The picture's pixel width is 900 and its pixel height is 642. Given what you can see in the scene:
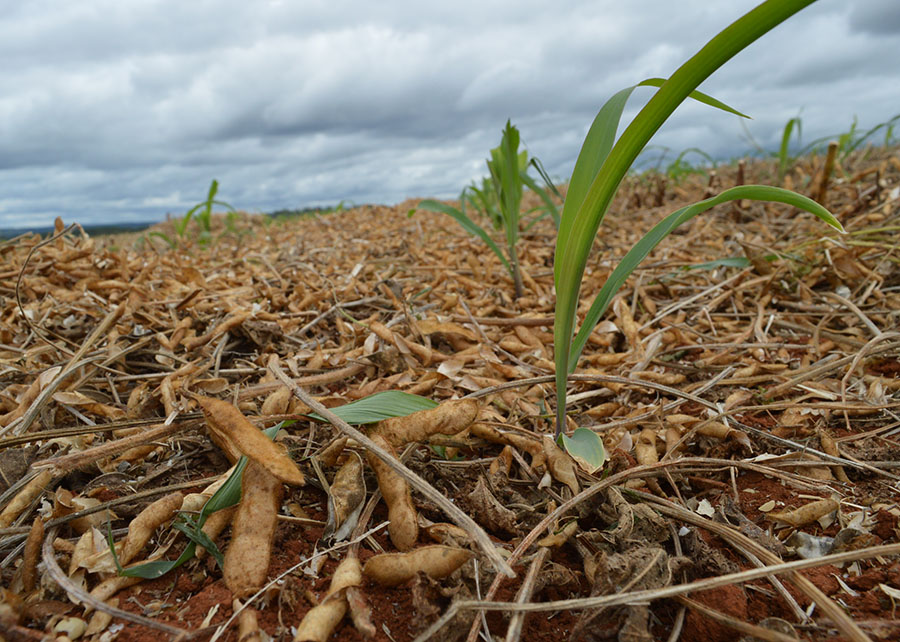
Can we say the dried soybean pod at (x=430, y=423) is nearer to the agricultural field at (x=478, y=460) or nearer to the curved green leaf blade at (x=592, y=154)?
the agricultural field at (x=478, y=460)

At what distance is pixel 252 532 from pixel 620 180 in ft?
2.14

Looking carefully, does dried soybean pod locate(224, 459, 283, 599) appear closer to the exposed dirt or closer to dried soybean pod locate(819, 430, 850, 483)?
the exposed dirt

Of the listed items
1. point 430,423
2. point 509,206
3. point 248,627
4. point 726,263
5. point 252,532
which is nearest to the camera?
point 248,627

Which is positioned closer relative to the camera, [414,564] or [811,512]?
[414,564]

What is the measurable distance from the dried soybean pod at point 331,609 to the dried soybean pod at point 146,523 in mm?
268

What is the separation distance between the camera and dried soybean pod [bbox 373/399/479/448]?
829 mm

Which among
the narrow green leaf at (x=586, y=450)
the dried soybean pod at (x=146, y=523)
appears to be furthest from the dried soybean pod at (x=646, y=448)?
the dried soybean pod at (x=146, y=523)

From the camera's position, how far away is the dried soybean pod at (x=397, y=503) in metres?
0.74

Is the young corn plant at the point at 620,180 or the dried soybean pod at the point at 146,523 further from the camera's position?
the dried soybean pod at the point at 146,523

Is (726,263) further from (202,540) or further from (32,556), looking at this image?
(32,556)

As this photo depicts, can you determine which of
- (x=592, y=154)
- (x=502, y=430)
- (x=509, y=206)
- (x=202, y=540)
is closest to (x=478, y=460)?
(x=502, y=430)

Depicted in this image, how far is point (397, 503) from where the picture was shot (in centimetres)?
77

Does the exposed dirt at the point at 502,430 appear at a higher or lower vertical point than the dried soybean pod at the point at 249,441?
lower

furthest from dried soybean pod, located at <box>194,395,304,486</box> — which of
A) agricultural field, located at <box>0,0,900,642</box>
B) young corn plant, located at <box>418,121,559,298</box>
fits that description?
young corn plant, located at <box>418,121,559,298</box>
